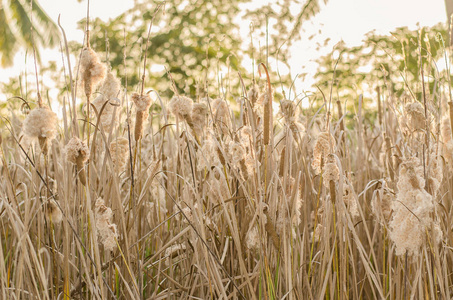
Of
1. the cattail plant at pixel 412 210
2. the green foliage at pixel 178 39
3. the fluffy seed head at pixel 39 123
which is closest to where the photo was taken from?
the cattail plant at pixel 412 210

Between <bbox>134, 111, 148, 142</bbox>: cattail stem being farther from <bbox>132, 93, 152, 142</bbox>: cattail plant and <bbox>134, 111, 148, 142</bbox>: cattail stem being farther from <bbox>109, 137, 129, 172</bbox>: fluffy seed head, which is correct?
<bbox>109, 137, 129, 172</bbox>: fluffy seed head

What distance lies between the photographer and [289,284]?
947 mm

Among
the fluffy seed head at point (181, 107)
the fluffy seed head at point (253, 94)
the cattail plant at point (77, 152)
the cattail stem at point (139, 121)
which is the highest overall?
the fluffy seed head at point (253, 94)

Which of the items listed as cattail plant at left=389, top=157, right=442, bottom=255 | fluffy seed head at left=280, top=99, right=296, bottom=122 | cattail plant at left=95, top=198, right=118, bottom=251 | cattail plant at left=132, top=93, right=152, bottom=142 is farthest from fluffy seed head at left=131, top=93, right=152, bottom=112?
cattail plant at left=389, top=157, right=442, bottom=255

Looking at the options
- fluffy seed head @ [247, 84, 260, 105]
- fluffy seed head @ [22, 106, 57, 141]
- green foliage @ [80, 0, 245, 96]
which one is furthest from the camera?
green foliage @ [80, 0, 245, 96]

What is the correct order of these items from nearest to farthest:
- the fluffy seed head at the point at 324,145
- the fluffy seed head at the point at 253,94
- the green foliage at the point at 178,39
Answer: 1. the fluffy seed head at the point at 324,145
2. the fluffy seed head at the point at 253,94
3. the green foliage at the point at 178,39

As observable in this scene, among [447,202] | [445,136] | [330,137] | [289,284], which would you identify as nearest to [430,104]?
[445,136]

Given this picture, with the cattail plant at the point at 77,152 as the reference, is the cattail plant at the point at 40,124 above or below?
above

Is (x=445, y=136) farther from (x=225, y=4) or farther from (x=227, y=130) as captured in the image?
(x=225, y=4)

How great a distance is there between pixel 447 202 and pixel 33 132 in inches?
52.2

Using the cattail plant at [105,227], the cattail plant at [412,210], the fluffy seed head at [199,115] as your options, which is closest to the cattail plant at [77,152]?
the cattail plant at [105,227]

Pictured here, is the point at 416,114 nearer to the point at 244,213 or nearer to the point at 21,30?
the point at 244,213

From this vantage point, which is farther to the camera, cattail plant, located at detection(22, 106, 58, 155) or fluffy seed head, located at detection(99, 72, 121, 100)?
fluffy seed head, located at detection(99, 72, 121, 100)

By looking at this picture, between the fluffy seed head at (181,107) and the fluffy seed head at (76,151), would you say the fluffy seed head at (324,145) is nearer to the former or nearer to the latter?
the fluffy seed head at (181,107)
